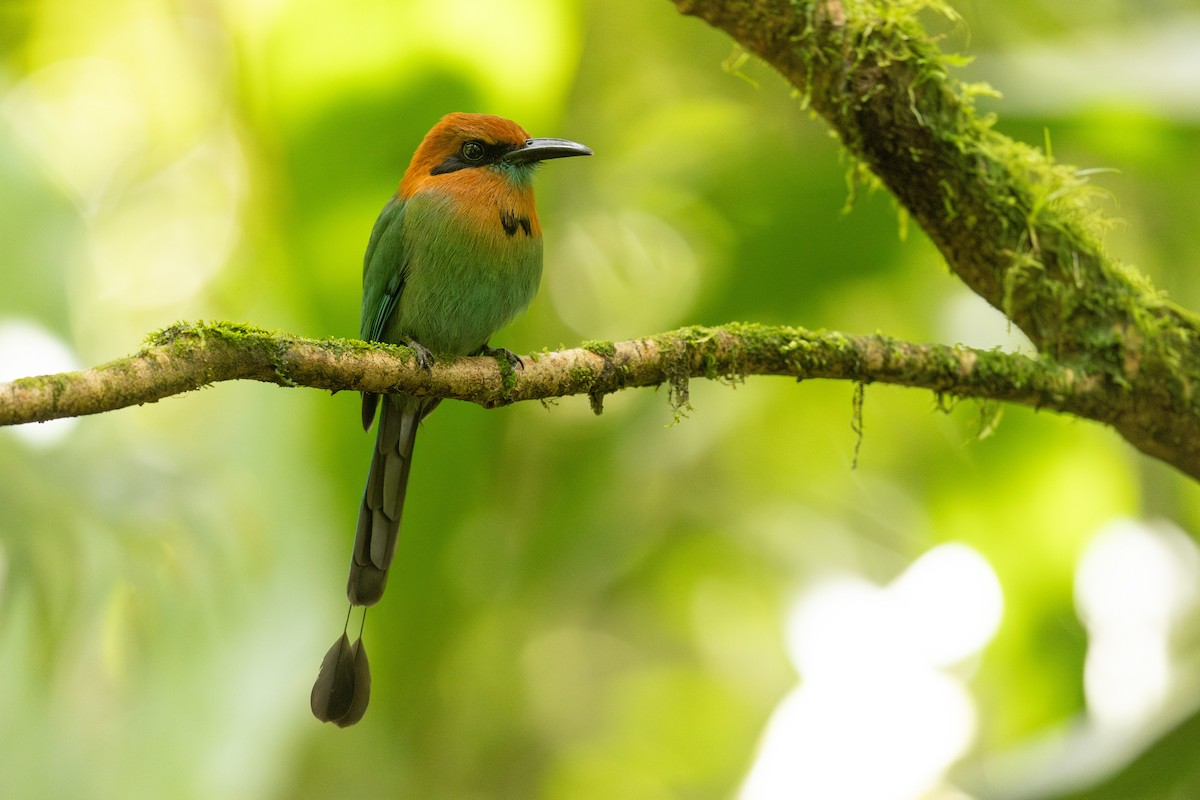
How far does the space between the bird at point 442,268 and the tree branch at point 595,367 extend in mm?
542

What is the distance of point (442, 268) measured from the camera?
275 centimetres

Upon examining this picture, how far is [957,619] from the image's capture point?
4000 mm

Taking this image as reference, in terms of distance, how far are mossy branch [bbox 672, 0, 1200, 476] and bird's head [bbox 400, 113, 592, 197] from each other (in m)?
0.71

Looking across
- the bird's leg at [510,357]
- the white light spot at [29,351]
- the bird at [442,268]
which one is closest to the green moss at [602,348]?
the bird's leg at [510,357]

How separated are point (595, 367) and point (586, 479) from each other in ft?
6.14

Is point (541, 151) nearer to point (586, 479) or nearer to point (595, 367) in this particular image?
point (595, 367)

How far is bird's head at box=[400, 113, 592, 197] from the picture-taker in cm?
295

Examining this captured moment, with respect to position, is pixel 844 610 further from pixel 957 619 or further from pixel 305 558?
pixel 305 558

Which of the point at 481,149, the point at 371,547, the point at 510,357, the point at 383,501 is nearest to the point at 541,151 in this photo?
the point at 481,149

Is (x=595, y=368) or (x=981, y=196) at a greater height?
(x=981, y=196)

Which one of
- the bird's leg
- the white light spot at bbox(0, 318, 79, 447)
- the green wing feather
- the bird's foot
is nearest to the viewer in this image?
the bird's foot

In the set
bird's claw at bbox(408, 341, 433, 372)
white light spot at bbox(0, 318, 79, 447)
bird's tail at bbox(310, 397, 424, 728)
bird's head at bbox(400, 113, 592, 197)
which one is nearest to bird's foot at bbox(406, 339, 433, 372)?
bird's claw at bbox(408, 341, 433, 372)

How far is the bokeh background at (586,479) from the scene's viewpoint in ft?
10.5

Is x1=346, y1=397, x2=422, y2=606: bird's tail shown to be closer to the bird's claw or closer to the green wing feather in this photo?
the green wing feather
